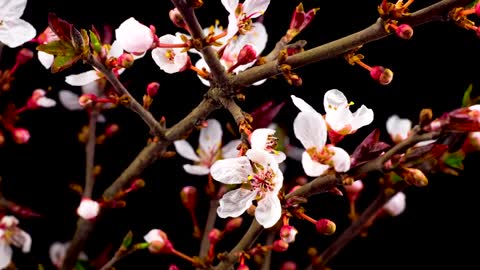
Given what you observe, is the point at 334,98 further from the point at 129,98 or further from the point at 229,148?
the point at 229,148

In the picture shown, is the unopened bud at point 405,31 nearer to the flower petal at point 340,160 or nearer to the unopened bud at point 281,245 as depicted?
the flower petal at point 340,160

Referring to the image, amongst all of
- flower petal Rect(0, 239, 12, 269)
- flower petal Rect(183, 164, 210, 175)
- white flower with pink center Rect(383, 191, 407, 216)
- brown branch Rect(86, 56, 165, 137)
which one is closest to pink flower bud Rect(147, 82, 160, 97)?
brown branch Rect(86, 56, 165, 137)

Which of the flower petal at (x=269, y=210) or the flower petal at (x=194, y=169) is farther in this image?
the flower petal at (x=194, y=169)

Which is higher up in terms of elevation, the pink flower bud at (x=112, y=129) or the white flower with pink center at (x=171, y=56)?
the white flower with pink center at (x=171, y=56)

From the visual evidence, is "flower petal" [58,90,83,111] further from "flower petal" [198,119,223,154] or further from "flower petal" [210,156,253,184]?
"flower petal" [210,156,253,184]

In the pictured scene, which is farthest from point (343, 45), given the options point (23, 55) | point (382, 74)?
point (23, 55)

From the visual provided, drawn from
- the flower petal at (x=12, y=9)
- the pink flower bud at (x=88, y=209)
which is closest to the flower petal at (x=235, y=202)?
the pink flower bud at (x=88, y=209)
